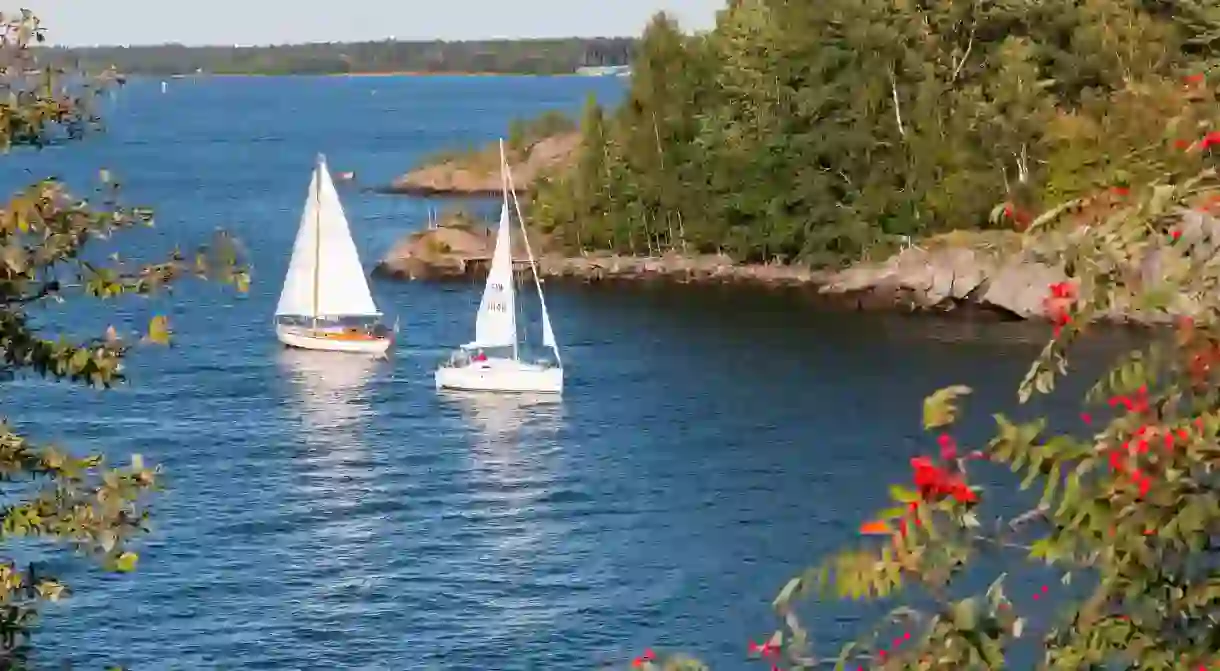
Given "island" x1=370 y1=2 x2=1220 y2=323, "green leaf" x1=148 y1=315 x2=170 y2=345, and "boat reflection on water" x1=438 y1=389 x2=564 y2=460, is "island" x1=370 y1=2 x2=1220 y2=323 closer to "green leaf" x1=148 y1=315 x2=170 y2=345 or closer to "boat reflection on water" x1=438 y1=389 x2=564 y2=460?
"boat reflection on water" x1=438 y1=389 x2=564 y2=460

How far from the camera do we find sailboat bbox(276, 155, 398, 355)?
6506 centimetres

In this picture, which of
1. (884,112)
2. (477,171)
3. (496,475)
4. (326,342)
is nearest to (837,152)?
(884,112)

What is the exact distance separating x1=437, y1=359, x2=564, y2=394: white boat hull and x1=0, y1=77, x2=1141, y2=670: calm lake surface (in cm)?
87

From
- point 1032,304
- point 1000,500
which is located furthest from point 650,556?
point 1032,304

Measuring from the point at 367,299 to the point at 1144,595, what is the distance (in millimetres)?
61664

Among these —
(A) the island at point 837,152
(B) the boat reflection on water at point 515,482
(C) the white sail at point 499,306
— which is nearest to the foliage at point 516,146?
(A) the island at point 837,152

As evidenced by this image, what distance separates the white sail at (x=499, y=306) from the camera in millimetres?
57188

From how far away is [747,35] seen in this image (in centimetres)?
7875

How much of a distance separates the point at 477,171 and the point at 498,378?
237ft

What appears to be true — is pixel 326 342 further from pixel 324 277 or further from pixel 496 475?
pixel 496 475

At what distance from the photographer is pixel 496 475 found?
4359cm

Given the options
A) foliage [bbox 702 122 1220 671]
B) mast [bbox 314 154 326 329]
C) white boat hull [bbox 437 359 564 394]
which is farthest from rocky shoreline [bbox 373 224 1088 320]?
foliage [bbox 702 122 1220 671]

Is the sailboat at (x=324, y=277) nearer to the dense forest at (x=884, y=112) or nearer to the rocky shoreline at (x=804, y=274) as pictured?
the rocky shoreline at (x=804, y=274)

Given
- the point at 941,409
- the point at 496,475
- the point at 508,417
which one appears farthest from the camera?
the point at 508,417
